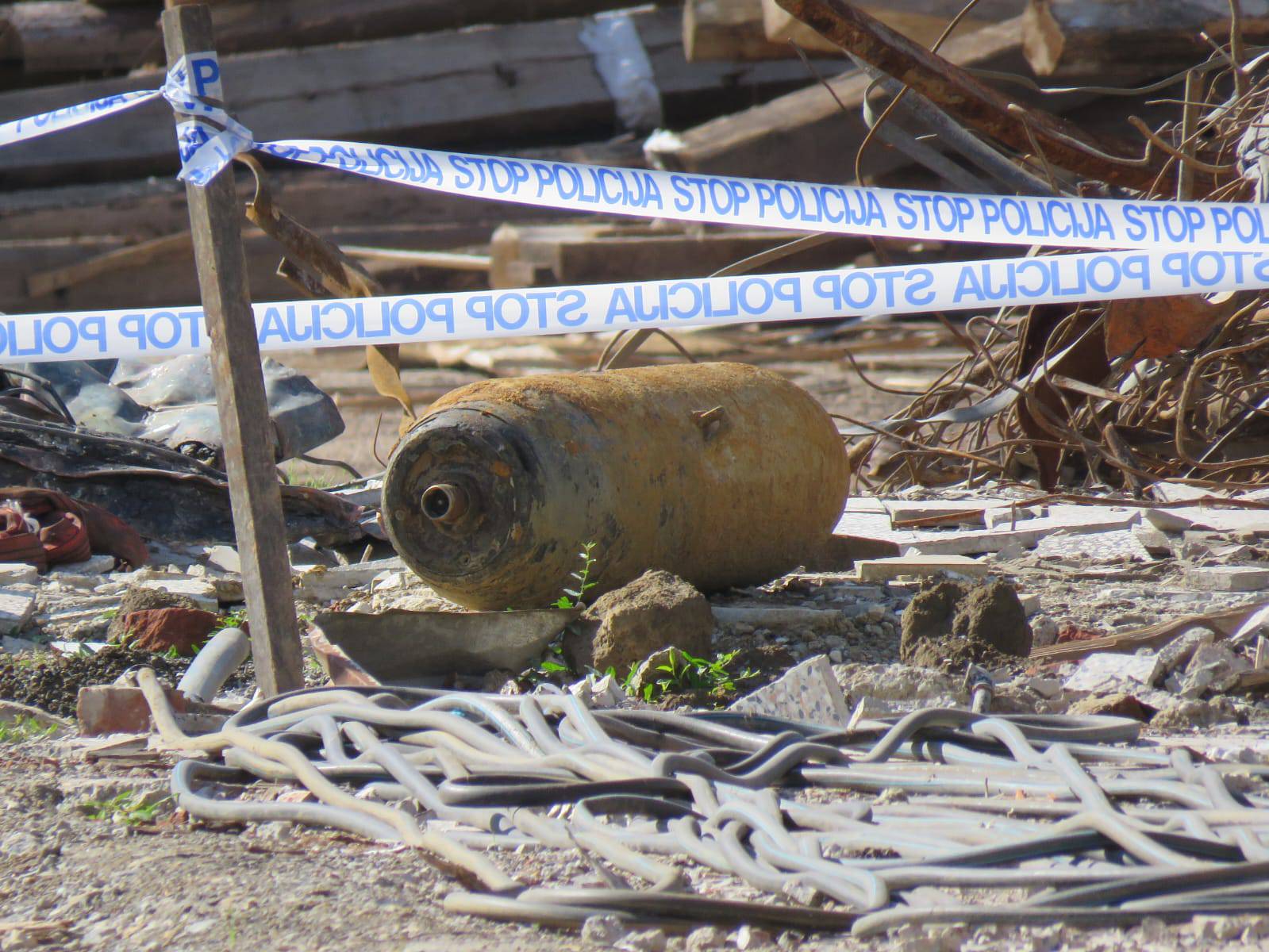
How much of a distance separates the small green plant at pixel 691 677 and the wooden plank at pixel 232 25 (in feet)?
26.3

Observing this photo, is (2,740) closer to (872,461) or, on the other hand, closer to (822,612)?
(822,612)

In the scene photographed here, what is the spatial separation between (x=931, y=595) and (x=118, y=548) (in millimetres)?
2668

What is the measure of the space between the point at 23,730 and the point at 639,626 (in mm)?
1270

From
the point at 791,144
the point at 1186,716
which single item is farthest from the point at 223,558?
the point at 791,144

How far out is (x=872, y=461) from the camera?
21.4 ft

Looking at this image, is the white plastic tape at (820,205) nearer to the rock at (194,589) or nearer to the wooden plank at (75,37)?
→ the rock at (194,589)

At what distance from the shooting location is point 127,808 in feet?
8.13

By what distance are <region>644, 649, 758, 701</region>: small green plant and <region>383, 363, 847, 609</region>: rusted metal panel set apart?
1.52ft

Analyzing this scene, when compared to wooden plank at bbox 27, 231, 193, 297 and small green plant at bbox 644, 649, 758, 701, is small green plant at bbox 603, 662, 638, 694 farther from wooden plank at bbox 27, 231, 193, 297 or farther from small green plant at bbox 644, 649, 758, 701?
wooden plank at bbox 27, 231, 193, 297

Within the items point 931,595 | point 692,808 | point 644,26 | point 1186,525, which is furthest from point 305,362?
point 692,808

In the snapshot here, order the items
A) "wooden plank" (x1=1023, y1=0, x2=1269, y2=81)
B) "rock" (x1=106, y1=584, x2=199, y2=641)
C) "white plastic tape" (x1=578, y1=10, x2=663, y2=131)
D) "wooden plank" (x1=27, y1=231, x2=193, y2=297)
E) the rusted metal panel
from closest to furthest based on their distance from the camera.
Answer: the rusted metal panel
"rock" (x1=106, y1=584, x2=199, y2=641)
"wooden plank" (x1=1023, y1=0, x2=1269, y2=81)
"wooden plank" (x1=27, y1=231, x2=193, y2=297)
"white plastic tape" (x1=578, y1=10, x2=663, y2=131)

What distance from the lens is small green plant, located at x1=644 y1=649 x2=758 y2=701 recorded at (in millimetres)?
3115

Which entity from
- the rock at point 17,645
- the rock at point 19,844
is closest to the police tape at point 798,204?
the rock at point 17,645

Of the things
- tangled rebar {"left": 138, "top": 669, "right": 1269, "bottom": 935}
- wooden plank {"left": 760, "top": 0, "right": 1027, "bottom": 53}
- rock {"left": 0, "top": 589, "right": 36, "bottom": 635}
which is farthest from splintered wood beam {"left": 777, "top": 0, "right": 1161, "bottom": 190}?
wooden plank {"left": 760, "top": 0, "right": 1027, "bottom": 53}
